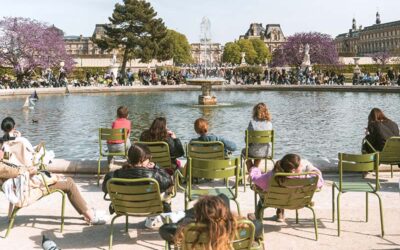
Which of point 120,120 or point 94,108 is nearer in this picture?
point 120,120

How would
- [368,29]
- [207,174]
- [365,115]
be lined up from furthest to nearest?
[368,29] < [365,115] < [207,174]

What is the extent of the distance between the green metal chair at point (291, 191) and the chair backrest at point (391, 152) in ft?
10.9

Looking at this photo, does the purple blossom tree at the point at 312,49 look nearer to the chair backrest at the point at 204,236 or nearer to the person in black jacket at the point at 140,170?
the person in black jacket at the point at 140,170

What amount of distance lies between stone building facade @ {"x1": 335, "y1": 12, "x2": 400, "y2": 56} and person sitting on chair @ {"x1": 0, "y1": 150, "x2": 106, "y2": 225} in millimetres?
145718

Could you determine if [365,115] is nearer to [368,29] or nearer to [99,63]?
[99,63]

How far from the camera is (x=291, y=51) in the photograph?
88312mm

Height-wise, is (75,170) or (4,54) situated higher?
(4,54)

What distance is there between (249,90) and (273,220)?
37610 millimetres

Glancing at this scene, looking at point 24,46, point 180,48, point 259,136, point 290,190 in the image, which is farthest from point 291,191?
point 180,48

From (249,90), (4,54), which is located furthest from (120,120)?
(4,54)

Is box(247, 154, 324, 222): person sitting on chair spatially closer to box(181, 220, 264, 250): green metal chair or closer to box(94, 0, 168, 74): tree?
box(181, 220, 264, 250): green metal chair

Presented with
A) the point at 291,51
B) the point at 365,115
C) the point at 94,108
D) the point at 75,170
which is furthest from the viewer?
the point at 291,51

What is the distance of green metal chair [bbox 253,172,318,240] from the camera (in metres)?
6.24

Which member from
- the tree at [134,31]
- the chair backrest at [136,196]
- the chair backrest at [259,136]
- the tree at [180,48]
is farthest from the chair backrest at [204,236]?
the tree at [180,48]
